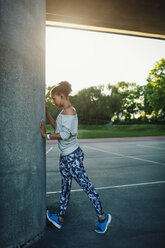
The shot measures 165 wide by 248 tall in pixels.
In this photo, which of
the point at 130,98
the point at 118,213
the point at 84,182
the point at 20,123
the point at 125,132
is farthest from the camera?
the point at 130,98

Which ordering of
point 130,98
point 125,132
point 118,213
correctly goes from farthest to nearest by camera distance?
point 130,98
point 125,132
point 118,213

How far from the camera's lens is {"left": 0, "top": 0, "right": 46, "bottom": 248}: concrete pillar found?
8.39 ft

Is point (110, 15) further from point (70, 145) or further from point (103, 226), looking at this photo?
point (103, 226)

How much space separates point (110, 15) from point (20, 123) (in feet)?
24.4

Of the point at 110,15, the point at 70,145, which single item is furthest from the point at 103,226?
the point at 110,15

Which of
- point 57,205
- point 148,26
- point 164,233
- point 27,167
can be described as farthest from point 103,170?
point 148,26

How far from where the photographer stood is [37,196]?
289cm

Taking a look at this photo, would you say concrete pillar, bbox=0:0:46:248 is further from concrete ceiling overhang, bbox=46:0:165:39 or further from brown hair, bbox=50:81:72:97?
concrete ceiling overhang, bbox=46:0:165:39

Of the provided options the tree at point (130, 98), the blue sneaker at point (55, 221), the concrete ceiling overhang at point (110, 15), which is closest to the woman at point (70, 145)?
the blue sneaker at point (55, 221)

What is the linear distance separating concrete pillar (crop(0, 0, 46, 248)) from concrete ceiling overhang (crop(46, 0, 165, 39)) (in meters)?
5.50

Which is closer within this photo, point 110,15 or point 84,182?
point 84,182

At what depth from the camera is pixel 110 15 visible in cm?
852

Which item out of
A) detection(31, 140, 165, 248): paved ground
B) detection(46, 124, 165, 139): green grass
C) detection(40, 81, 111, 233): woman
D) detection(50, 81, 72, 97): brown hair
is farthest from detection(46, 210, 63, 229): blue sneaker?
detection(46, 124, 165, 139): green grass

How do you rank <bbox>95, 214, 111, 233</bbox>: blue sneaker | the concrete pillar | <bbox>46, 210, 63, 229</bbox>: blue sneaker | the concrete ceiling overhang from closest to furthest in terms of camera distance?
the concrete pillar, <bbox>95, 214, 111, 233</bbox>: blue sneaker, <bbox>46, 210, 63, 229</bbox>: blue sneaker, the concrete ceiling overhang
